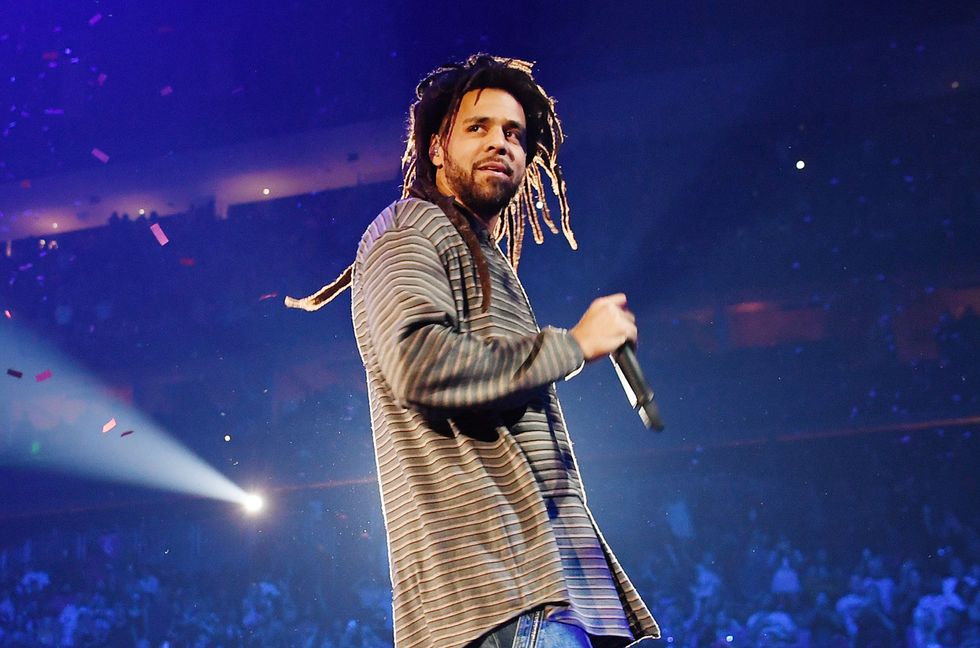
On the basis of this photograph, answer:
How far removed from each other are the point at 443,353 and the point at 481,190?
333mm

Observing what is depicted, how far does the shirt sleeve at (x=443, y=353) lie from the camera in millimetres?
849

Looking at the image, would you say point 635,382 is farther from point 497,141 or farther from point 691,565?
point 691,565

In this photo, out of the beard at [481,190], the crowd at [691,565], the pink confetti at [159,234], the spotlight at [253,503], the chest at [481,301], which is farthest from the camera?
the pink confetti at [159,234]

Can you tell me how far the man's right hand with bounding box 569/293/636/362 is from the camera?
0.90 m

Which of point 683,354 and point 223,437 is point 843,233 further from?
point 223,437

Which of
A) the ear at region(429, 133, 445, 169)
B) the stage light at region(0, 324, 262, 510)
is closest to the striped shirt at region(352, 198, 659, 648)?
the ear at region(429, 133, 445, 169)

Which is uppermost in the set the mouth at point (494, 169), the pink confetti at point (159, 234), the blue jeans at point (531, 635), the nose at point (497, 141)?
the pink confetti at point (159, 234)

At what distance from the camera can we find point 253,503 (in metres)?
4.87

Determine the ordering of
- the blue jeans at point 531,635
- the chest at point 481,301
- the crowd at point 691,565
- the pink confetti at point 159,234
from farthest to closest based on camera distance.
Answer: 1. the pink confetti at point 159,234
2. the crowd at point 691,565
3. the chest at point 481,301
4. the blue jeans at point 531,635

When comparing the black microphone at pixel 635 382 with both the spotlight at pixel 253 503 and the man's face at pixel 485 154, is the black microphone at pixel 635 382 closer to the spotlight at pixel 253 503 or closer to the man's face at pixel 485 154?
the man's face at pixel 485 154

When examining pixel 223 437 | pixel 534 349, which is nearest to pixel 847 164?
pixel 223 437

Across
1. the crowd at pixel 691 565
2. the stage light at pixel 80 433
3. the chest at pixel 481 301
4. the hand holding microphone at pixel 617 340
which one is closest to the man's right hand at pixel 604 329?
the hand holding microphone at pixel 617 340

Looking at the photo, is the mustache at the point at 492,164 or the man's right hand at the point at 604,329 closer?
the man's right hand at the point at 604,329

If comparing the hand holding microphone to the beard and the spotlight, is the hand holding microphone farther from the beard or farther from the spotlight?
the spotlight
